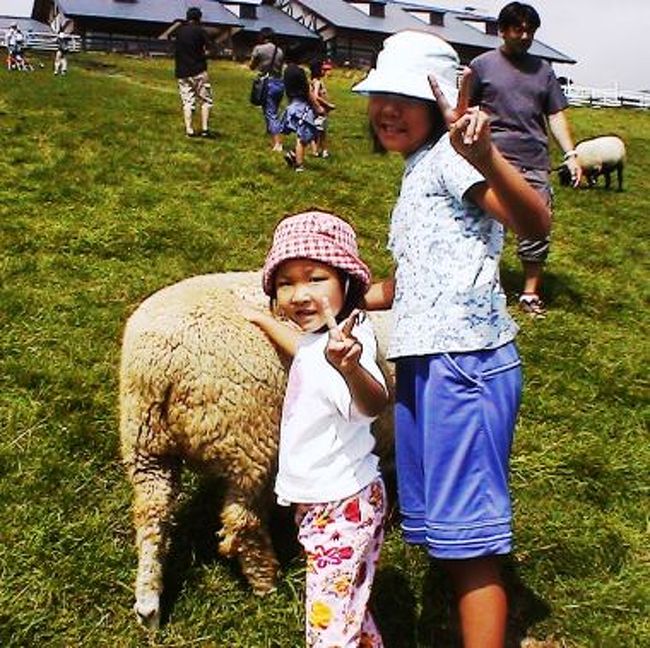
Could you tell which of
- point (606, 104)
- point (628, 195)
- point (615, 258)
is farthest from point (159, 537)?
point (606, 104)

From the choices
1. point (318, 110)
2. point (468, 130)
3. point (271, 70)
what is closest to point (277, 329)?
point (468, 130)

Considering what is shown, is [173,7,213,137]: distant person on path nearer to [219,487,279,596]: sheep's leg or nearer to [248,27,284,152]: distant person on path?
[248,27,284,152]: distant person on path

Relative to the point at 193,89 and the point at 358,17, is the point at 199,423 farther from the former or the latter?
the point at 358,17

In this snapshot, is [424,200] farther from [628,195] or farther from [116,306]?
[628,195]

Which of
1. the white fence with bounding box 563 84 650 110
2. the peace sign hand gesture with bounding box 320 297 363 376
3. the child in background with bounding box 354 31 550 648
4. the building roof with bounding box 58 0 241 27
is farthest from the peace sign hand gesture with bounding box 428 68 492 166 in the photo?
the building roof with bounding box 58 0 241 27

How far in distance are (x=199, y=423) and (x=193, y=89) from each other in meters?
10.5

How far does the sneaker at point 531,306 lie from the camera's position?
22.6 ft

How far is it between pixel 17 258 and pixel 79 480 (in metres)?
3.45

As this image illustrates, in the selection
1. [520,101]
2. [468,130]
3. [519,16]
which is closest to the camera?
[468,130]

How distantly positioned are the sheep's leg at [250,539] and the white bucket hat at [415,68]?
158cm

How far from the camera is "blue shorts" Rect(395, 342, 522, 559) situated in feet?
8.59

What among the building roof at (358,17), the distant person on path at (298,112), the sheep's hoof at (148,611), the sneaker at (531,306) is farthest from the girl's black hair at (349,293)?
the building roof at (358,17)

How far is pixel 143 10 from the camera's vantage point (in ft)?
152

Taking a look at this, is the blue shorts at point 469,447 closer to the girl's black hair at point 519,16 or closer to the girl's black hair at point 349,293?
the girl's black hair at point 349,293
